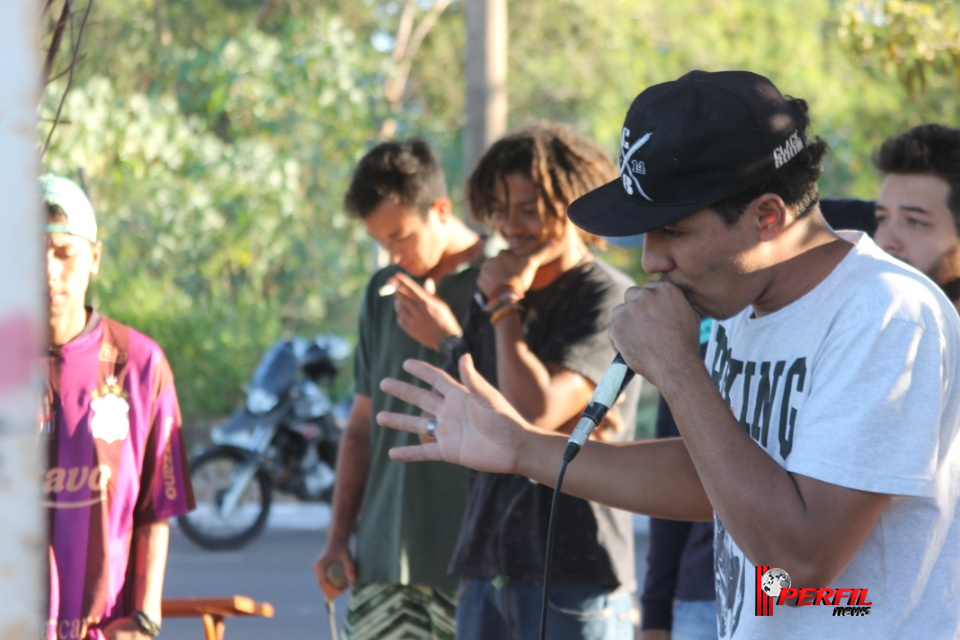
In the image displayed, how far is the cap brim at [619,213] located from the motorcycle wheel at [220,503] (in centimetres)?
760

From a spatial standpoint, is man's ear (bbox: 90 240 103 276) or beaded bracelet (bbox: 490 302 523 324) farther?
beaded bracelet (bbox: 490 302 523 324)

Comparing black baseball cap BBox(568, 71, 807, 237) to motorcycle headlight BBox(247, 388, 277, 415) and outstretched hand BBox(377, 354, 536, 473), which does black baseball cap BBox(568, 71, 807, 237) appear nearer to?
outstretched hand BBox(377, 354, 536, 473)

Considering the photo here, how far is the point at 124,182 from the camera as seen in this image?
14.9 m

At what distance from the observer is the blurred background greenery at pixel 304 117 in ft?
46.6

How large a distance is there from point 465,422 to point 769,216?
0.68 meters

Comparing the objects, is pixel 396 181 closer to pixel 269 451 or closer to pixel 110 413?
pixel 110 413

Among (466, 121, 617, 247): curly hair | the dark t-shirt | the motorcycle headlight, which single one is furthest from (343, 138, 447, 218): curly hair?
the motorcycle headlight

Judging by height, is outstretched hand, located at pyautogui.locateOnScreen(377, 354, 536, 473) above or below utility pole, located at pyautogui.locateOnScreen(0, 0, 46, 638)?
below

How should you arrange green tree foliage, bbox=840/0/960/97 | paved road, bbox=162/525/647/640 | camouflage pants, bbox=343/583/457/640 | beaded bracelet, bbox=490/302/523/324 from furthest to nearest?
paved road, bbox=162/525/647/640, green tree foliage, bbox=840/0/960/97, camouflage pants, bbox=343/583/457/640, beaded bracelet, bbox=490/302/523/324

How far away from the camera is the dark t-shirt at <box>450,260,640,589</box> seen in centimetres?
282

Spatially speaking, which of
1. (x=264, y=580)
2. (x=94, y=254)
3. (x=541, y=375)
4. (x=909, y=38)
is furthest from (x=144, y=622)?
(x=264, y=580)

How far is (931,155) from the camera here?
318 cm

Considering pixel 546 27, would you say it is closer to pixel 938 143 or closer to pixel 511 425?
pixel 938 143

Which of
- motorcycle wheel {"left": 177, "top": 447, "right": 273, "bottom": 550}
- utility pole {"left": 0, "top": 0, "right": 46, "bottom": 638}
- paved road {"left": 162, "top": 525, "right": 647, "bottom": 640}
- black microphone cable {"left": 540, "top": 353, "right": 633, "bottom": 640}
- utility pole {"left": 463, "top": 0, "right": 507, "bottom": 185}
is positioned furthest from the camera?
motorcycle wheel {"left": 177, "top": 447, "right": 273, "bottom": 550}
